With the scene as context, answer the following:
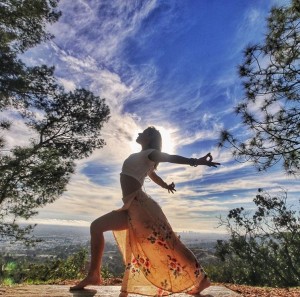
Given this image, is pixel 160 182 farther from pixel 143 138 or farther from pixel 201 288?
pixel 201 288

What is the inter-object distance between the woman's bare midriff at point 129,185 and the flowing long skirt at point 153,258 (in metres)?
0.05

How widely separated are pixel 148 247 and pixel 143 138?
1072 mm

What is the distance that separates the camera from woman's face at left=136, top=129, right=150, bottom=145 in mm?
3277

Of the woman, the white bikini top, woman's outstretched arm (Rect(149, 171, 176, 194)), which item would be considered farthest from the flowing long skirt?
woman's outstretched arm (Rect(149, 171, 176, 194))

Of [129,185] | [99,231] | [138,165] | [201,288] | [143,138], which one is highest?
[143,138]

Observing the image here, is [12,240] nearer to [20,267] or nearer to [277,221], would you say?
[20,267]

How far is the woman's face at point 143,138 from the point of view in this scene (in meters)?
3.28

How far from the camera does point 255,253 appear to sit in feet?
70.3

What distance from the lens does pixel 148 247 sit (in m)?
2.90

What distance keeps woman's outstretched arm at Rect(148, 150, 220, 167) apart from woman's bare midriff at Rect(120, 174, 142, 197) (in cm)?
27

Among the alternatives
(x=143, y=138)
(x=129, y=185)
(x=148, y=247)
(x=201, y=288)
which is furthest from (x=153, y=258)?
(x=143, y=138)

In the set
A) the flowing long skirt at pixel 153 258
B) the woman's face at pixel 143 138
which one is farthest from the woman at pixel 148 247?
the woman's face at pixel 143 138

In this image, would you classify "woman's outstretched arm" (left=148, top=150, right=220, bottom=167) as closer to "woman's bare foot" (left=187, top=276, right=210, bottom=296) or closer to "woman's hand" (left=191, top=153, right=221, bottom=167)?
"woman's hand" (left=191, top=153, right=221, bottom=167)

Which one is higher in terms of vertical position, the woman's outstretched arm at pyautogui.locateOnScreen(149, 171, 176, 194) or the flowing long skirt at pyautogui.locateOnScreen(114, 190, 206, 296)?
the woman's outstretched arm at pyautogui.locateOnScreen(149, 171, 176, 194)
